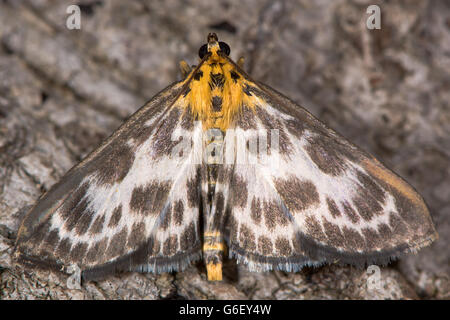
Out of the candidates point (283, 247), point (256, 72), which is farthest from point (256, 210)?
point (256, 72)

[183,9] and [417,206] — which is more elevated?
[183,9]

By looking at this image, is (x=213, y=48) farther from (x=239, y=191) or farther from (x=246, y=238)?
(x=246, y=238)

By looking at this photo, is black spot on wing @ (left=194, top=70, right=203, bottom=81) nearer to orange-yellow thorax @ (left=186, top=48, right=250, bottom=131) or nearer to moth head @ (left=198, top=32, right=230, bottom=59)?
orange-yellow thorax @ (left=186, top=48, right=250, bottom=131)

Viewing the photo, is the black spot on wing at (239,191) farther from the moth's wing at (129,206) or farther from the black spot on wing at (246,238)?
the moth's wing at (129,206)

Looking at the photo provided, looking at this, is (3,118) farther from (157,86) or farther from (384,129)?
(384,129)

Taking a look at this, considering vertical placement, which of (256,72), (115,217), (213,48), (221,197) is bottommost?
(115,217)

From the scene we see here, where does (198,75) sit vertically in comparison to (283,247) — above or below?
above

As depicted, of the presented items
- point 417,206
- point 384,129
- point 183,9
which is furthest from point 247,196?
point 183,9
